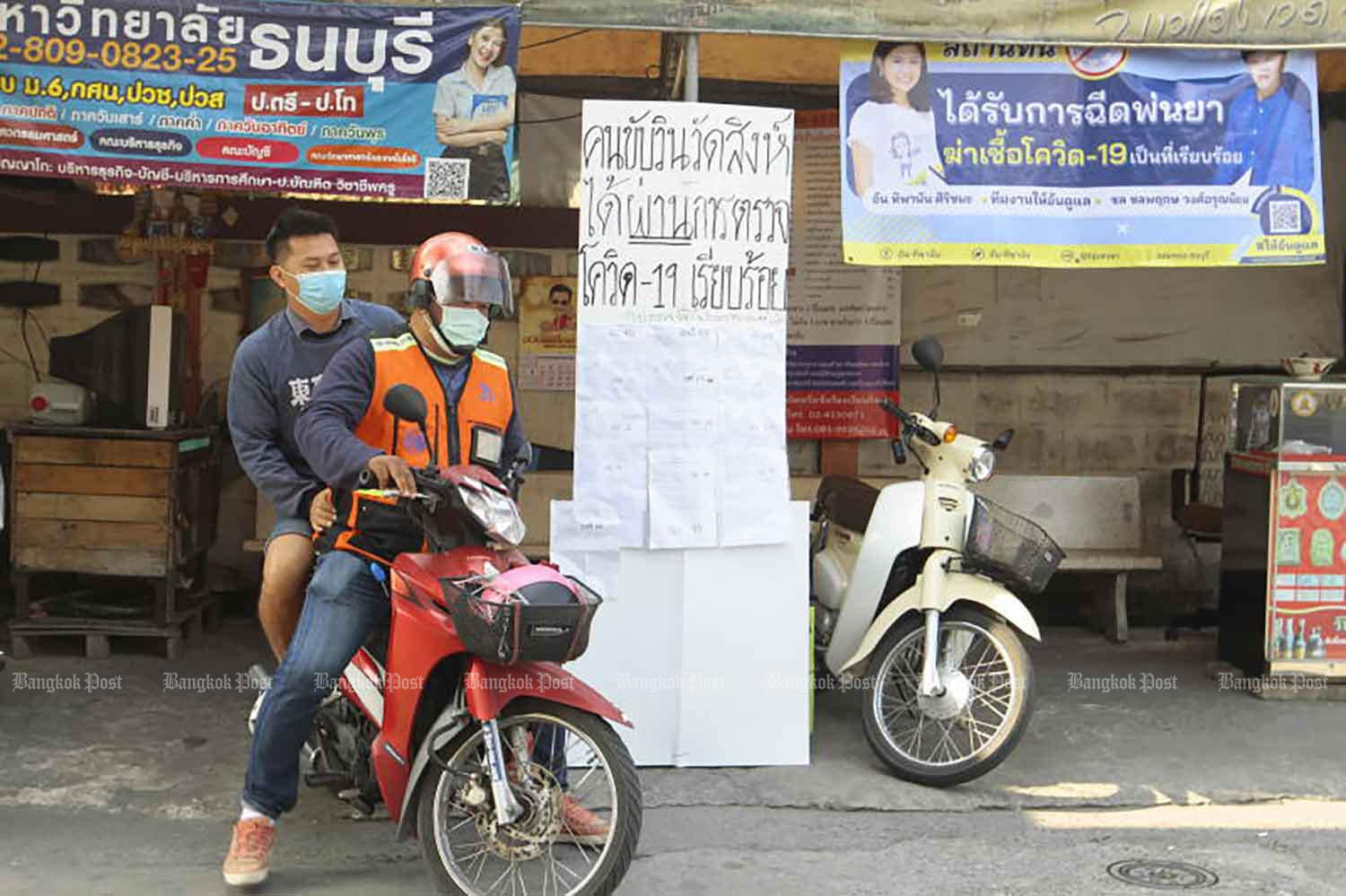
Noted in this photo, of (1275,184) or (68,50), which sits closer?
(68,50)

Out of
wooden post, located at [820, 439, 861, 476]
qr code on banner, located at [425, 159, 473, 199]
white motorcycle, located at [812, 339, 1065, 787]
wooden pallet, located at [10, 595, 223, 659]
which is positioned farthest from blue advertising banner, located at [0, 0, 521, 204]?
wooden post, located at [820, 439, 861, 476]

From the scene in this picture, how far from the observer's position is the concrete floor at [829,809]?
441 cm

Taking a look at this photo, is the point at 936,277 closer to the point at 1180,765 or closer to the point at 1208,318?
Answer: the point at 1208,318

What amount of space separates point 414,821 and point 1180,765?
3266mm

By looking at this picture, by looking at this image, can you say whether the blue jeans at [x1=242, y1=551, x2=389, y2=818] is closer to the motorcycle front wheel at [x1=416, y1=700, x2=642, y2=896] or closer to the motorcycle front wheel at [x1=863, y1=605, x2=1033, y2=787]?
the motorcycle front wheel at [x1=416, y1=700, x2=642, y2=896]

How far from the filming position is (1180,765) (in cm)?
556

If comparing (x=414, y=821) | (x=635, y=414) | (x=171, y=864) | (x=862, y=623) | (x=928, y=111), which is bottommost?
(x=171, y=864)

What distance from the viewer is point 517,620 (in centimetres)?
362

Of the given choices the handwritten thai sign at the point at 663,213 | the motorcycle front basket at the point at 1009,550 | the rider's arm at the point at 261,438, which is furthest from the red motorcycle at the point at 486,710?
the motorcycle front basket at the point at 1009,550

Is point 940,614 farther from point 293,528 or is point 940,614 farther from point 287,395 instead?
point 287,395

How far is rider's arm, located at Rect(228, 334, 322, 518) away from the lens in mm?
4445

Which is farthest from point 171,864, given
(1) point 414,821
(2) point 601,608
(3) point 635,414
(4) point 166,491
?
(4) point 166,491

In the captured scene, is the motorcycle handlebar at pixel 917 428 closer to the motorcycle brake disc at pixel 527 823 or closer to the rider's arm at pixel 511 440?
the rider's arm at pixel 511 440

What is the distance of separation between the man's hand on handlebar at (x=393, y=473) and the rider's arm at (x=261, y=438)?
0.72 m
